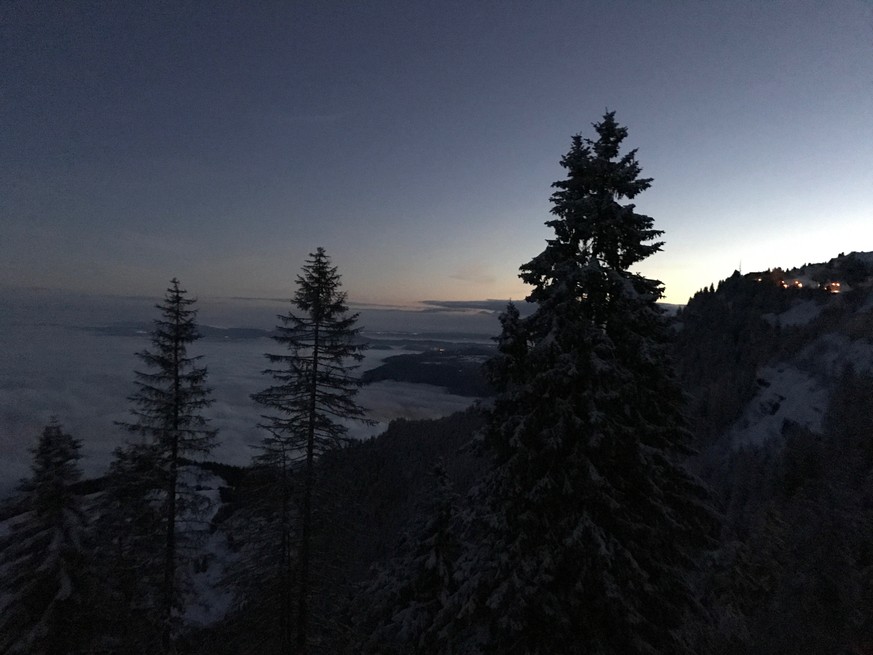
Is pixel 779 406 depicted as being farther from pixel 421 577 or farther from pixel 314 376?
pixel 314 376

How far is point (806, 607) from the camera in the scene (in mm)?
26406

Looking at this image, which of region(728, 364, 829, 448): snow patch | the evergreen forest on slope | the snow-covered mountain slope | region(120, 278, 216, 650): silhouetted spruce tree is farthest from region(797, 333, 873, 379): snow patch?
region(120, 278, 216, 650): silhouetted spruce tree

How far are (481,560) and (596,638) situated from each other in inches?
98.5

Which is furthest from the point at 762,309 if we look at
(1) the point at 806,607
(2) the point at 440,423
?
(1) the point at 806,607

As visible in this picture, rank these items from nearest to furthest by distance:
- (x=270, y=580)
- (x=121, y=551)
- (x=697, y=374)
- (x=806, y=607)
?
(x=270, y=580), (x=121, y=551), (x=806, y=607), (x=697, y=374)

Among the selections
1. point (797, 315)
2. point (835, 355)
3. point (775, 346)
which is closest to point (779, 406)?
point (835, 355)

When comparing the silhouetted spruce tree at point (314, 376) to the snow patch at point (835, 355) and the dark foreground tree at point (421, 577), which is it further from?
the snow patch at point (835, 355)

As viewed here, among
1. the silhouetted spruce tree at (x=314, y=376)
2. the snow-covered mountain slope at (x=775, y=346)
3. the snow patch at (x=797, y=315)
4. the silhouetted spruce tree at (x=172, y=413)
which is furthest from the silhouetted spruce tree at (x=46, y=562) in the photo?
the snow patch at (x=797, y=315)

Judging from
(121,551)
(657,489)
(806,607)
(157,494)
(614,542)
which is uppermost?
(657,489)

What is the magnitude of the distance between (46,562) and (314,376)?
10.7 metres

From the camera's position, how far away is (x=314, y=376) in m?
14.4

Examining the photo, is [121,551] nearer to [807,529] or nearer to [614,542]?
[614,542]

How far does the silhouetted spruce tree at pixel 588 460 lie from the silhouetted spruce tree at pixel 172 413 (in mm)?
10181

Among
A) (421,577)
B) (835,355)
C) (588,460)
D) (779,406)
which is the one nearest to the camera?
(588,460)
